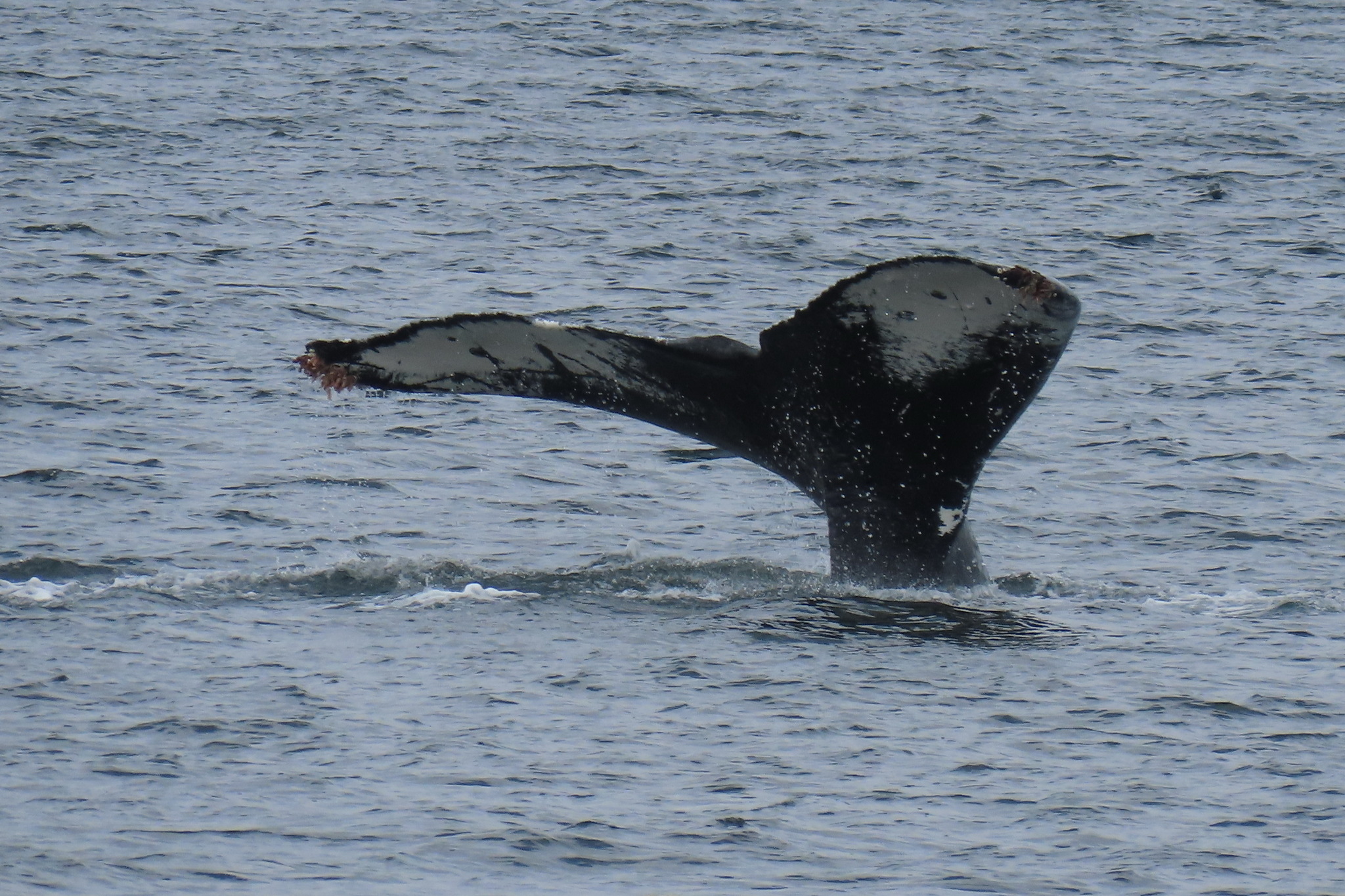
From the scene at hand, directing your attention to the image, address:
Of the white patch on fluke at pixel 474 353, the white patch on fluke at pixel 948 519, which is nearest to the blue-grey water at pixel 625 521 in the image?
the white patch on fluke at pixel 948 519

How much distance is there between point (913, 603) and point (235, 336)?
9626 mm

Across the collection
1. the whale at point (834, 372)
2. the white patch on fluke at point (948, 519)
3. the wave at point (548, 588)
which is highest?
the whale at point (834, 372)

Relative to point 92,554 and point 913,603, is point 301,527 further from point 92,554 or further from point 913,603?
point 913,603

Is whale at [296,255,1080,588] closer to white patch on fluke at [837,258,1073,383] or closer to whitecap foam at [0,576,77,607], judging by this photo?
white patch on fluke at [837,258,1073,383]

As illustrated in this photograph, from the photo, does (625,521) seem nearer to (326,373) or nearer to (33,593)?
(33,593)

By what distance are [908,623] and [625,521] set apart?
12.4 feet

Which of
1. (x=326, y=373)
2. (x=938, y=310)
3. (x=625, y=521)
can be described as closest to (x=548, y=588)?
(x=625, y=521)

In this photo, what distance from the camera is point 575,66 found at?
3158 centimetres

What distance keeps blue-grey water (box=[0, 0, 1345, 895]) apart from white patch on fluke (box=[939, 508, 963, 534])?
573mm

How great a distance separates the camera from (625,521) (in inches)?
507

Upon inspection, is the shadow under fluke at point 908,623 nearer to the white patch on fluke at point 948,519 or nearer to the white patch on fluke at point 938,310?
the white patch on fluke at point 948,519

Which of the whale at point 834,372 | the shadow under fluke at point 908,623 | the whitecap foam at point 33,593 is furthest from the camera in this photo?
the whitecap foam at point 33,593

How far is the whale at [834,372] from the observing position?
750cm

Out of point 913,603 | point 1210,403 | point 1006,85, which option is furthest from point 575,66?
point 913,603
